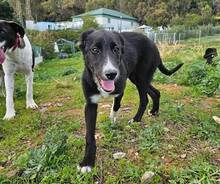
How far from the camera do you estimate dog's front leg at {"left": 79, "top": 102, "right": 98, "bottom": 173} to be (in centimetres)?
306

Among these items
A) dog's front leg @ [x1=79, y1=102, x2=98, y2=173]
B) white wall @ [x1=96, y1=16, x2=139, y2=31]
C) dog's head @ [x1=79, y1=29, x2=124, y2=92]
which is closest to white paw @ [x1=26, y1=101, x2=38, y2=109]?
dog's front leg @ [x1=79, y1=102, x2=98, y2=173]

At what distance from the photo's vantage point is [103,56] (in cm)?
288

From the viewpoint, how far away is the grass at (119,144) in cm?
296

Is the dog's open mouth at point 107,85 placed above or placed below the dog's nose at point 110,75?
below

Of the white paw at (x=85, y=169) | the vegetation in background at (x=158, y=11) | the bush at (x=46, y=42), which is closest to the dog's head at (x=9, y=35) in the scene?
the white paw at (x=85, y=169)

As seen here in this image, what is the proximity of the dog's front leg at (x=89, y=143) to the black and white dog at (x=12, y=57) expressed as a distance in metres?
1.80

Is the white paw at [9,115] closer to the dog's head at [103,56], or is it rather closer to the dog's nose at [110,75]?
the dog's head at [103,56]

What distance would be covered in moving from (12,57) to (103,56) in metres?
2.56

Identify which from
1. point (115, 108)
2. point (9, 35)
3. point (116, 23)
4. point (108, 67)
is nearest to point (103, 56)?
point (108, 67)

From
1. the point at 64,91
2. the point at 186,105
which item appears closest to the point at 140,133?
the point at 186,105

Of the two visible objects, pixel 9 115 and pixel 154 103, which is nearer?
pixel 154 103

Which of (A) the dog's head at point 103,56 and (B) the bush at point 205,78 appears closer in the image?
(A) the dog's head at point 103,56

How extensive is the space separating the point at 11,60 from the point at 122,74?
227 centimetres

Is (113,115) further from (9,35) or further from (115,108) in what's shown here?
(9,35)
